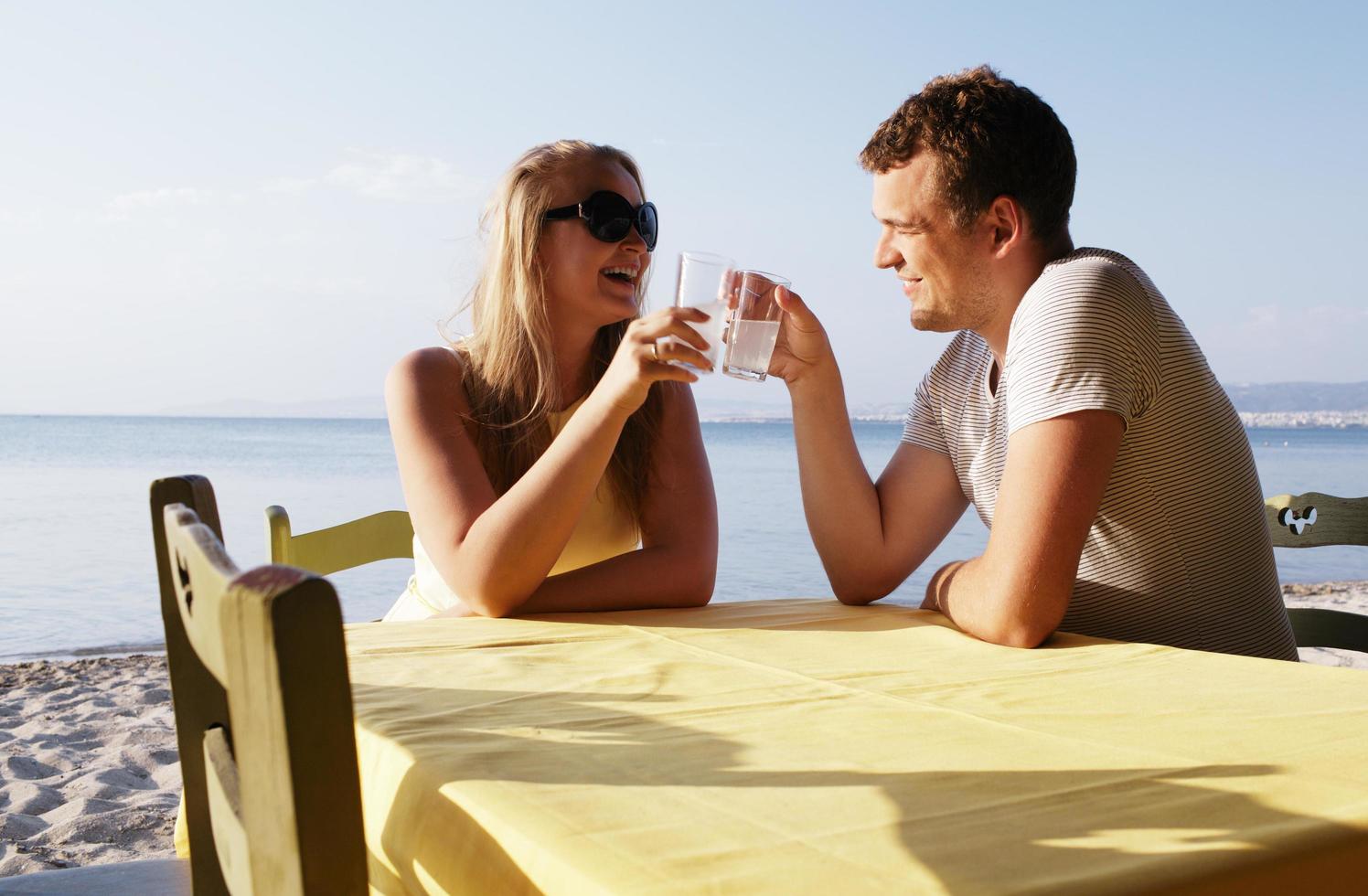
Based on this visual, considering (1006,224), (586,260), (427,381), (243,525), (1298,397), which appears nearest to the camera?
(1006,224)

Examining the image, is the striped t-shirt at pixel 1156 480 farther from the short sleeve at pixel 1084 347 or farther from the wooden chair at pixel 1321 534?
the wooden chair at pixel 1321 534

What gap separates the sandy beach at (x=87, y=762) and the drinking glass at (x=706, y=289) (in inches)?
100

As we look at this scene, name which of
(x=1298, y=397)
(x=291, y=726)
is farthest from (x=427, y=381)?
(x=1298, y=397)

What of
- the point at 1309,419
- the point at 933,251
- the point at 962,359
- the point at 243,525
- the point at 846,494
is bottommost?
the point at 1309,419

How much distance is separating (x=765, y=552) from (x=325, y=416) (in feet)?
273

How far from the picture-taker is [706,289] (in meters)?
1.93

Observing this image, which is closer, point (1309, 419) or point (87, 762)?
point (87, 762)

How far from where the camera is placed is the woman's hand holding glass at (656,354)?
1.89m

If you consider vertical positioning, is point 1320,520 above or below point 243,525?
above

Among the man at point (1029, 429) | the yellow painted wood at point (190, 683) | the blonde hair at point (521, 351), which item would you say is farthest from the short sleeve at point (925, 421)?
the yellow painted wood at point (190, 683)

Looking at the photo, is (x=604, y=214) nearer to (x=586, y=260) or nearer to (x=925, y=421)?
(x=586, y=260)

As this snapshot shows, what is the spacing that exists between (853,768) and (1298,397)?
81995mm

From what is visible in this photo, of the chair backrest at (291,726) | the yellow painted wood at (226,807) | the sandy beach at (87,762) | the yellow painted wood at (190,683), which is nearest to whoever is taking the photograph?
the chair backrest at (291,726)

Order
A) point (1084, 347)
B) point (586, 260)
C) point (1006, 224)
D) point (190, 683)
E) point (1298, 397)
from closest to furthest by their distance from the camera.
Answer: point (190, 683) → point (1084, 347) → point (1006, 224) → point (586, 260) → point (1298, 397)
